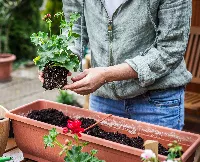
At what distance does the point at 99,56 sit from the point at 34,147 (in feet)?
1.84

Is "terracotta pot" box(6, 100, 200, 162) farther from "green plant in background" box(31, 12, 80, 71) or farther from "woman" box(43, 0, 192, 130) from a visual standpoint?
"green plant in background" box(31, 12, 80, 71)

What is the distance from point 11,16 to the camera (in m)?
7.93

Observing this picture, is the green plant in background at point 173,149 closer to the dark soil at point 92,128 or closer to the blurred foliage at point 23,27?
the dark soil at point 92,128

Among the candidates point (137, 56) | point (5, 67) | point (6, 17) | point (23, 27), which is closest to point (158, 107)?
point (137, 56)

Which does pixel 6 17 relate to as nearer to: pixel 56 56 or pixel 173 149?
pixel 56 56

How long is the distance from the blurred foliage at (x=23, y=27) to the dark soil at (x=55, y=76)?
6397 millimetres

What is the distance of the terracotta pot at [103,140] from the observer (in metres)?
1.57

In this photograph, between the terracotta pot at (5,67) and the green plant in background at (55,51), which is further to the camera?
the terracotta pot at (5,67)

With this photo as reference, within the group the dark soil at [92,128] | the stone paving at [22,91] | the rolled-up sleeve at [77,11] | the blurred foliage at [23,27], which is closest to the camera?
the dark soil at [92,128]

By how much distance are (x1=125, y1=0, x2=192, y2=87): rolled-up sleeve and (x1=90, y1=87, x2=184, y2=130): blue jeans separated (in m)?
0.17

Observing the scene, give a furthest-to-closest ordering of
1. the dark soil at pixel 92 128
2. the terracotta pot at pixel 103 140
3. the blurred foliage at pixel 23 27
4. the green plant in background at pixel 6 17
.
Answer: the blurred foliage at pixel 23 27
the green plant in background at pixel 6 17
the dark soil at pixel 92 128
the terracotta pot at pixel 103 140

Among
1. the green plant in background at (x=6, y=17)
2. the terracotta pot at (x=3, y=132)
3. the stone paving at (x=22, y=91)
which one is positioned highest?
the terracotta pot at (x=3, y=132)

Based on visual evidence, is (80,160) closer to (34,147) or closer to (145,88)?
(34,147)

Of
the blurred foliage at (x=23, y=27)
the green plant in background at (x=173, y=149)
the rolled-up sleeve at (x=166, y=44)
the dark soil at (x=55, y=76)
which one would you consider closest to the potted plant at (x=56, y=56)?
the dark soil at (x=55, y=76)
